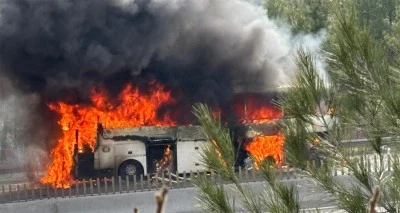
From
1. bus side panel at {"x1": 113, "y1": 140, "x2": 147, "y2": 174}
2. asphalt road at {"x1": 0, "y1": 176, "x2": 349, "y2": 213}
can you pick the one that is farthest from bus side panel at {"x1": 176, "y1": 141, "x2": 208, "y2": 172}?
asphalt road at {"x1": 0, "y1": 176, "x2": 349, "y2": 213}

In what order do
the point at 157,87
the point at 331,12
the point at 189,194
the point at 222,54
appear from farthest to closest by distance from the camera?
the point at 222,54, the point at 157,87, the point at 189,194, the point at 331,12

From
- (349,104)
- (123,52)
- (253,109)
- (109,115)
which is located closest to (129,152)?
(109,115)

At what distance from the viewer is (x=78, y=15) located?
61.0 feet

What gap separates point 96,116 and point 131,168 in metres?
2.03

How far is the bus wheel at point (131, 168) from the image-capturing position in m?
15.8

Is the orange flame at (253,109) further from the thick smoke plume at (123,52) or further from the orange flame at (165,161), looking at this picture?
the orange flame at (165,161)

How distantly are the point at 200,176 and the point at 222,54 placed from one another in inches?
563

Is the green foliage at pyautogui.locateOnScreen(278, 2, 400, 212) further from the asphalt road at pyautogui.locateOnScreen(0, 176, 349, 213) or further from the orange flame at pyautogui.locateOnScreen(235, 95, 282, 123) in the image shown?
the orange flame at pyautogui.locateOnScreen(235, 95, 282, 123)

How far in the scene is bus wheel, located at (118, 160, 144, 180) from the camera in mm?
15805

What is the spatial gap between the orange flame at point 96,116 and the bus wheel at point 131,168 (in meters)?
0.80

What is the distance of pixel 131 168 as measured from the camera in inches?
626

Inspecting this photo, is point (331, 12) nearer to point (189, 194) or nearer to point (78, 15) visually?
point (189, 194)

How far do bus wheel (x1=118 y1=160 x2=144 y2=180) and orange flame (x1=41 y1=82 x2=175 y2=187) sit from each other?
795 millimetres

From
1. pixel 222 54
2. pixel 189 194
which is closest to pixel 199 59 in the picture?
pixel 222 54
